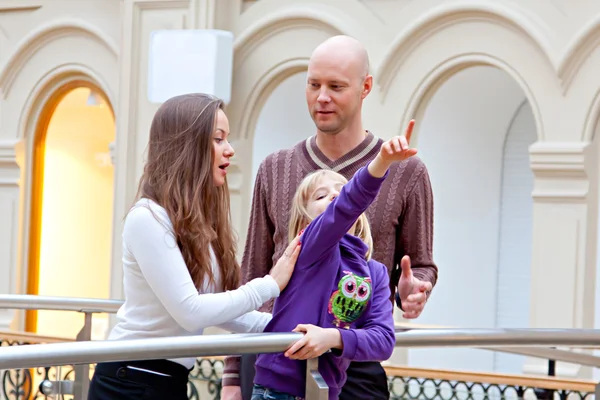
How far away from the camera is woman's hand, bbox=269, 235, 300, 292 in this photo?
2861 millimetres

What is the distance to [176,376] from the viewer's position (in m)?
2.86

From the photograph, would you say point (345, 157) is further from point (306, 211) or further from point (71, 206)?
point (71, 206)

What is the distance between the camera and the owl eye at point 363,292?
2.80m

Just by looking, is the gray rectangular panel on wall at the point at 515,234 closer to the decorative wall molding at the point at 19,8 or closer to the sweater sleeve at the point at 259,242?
A: the decorative wall molding at the point at 19,8

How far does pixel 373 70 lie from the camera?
909 centimetres

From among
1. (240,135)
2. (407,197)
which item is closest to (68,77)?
(240,135)

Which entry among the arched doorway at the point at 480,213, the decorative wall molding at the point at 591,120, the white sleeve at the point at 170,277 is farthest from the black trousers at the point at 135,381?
the arched doorway at the point at 480,213

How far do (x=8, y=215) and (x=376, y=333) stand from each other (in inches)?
354

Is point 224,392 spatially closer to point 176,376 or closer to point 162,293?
point 176,376

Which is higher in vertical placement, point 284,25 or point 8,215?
point 284,25

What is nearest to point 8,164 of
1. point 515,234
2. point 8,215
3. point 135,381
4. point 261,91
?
point 8,215

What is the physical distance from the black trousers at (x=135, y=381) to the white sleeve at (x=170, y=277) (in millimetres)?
130

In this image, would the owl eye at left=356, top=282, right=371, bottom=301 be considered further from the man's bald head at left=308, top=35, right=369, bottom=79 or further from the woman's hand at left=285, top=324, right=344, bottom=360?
the man's bald head at left=308, top=35, right=369, bottom=79

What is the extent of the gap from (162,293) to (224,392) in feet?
1.66
